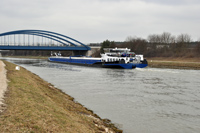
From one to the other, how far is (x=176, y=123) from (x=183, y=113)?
1967 millimetres

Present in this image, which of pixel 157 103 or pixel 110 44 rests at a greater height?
pixel 110 44

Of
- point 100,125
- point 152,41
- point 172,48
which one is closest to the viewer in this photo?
point 100,125

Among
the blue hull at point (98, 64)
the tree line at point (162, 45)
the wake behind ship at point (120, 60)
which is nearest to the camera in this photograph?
the blue hull at point (98, 64)

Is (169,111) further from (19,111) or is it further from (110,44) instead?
(110,44)

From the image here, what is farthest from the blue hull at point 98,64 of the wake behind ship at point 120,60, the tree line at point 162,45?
the tree line at point 162,45

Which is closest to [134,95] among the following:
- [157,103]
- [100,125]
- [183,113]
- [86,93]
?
[157,103]

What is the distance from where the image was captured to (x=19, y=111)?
7855 millimetres

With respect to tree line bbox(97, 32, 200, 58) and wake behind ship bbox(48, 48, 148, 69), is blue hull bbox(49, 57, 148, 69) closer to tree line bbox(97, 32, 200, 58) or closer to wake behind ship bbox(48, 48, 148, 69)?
wake behind ship bbox(48, 48, 148, 69)

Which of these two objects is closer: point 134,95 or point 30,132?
point 30,132

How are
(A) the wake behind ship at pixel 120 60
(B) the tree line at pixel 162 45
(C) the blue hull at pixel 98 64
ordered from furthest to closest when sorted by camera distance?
(B) the tree line at pixel 162 45 < (A) the wake behind ship at pixel 120 60 < (C) the blue hull at pixel 98 64

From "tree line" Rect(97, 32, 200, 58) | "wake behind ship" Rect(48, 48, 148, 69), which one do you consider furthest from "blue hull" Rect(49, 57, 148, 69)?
"tree line" Rect(97, 32, 200, 58)

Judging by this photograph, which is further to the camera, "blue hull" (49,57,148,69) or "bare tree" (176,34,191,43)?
"bare tree" (176,34,191,43)

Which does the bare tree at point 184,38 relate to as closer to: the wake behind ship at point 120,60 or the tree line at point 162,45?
the tree line at point 162,45

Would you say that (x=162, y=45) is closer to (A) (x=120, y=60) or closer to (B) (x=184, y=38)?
(B) (x=184, y=38)
